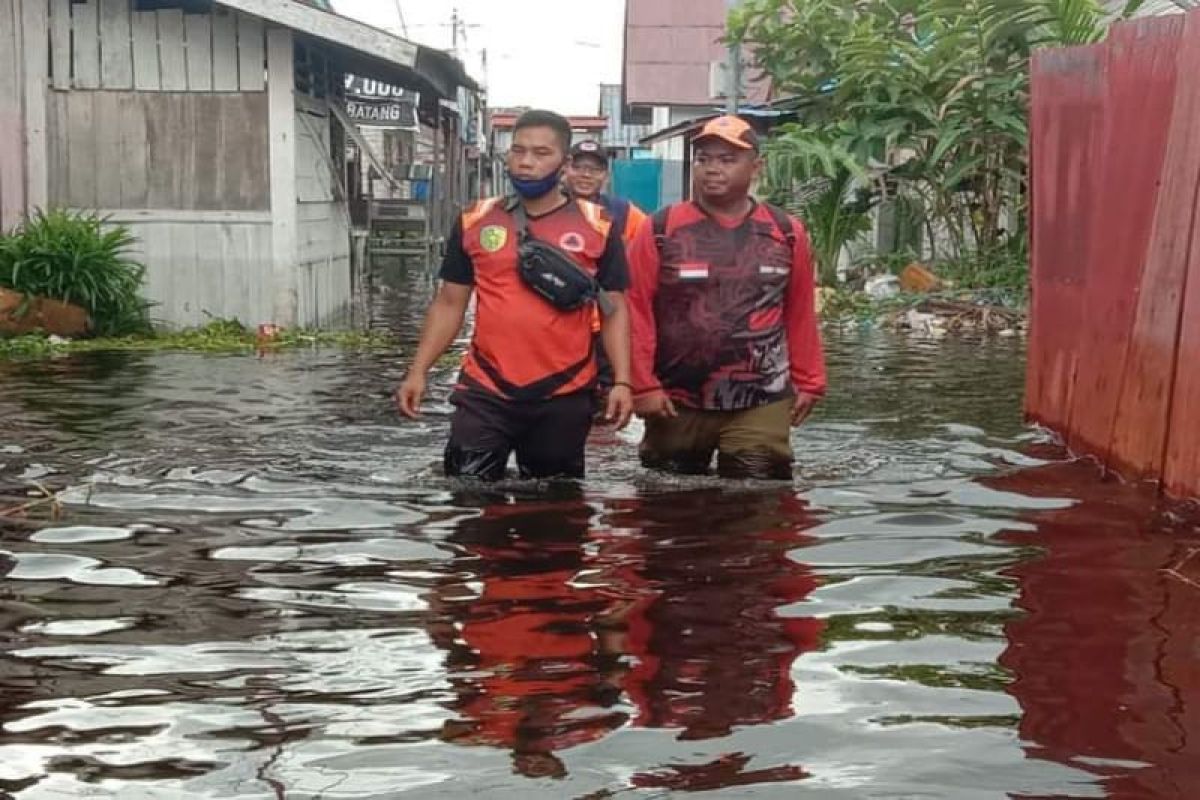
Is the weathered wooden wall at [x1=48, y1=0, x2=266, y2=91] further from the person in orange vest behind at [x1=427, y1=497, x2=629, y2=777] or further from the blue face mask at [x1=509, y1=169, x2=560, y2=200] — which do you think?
the person in orange vest behind at [x1=427, y1=497, x2=629, y2=777]

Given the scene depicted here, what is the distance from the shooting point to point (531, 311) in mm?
6797

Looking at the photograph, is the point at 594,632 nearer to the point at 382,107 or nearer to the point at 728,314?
the point at 728,314

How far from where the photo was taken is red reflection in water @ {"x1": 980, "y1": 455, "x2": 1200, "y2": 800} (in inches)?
139

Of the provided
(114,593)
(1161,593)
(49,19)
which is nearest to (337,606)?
(114,593)

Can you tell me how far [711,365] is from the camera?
712cm

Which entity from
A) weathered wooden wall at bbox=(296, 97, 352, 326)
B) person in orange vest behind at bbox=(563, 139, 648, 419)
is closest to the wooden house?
weathered wooden wall at bbox=(296, 97, 352, 326)

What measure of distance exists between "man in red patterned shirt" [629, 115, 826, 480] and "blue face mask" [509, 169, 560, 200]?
0.56 m

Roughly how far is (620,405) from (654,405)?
1.05ft

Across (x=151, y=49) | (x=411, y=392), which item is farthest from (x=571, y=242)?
(x=151, y=49)

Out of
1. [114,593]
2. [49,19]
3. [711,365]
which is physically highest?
[49,19]

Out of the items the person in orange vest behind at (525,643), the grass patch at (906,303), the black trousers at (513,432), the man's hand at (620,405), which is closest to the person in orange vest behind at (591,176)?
the black trousers at (513,432)

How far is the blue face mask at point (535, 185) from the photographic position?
672 cm

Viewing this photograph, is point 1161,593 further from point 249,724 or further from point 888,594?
point 249,724

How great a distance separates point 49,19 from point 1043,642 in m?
13.3
